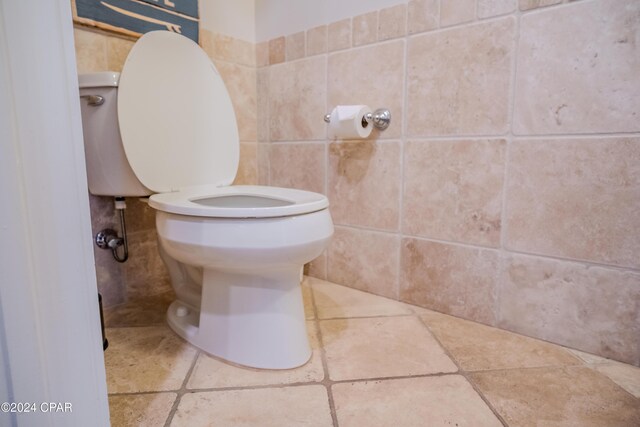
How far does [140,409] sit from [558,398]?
32.7 inches

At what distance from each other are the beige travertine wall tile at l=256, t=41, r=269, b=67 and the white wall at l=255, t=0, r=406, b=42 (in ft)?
0.07

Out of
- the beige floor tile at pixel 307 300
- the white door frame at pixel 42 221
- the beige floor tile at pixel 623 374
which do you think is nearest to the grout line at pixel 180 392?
the white door frame at pixel 42 221

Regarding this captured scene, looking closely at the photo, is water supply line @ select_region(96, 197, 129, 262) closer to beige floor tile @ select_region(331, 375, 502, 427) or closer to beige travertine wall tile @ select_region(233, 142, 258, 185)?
beige travertine wall tile @ select_region(233, 142, 258, 185)

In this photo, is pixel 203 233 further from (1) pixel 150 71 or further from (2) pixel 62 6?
(1) pixel 150 71

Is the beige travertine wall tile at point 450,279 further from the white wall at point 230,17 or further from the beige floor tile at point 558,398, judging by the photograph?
the white wall at point 230,17

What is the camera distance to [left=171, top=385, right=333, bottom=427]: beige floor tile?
2.23ft

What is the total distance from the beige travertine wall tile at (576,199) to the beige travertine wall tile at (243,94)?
96cm

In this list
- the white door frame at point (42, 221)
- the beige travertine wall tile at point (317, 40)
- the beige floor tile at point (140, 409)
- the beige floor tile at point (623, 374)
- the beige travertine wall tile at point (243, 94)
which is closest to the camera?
the white door frame at point (42, 221)

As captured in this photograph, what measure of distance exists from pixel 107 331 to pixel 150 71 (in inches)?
28.2

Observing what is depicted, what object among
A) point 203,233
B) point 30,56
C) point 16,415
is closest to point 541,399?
point 203,233

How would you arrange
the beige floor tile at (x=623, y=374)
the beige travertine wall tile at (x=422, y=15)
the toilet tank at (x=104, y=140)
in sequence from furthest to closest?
1. the beige travertine wall tile at (x=422, y=15)
2. the toilet tank at (x=104, y=140)
3. the beige floor tile at (x=623, y=374)

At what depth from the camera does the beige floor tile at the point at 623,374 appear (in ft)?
2.56

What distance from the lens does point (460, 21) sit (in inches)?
38.9

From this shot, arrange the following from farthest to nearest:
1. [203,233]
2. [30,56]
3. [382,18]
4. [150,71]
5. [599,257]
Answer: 1. [382,18]
2. [150,71]
3. [599,257]
4. [203,233]
5. [30,56]
